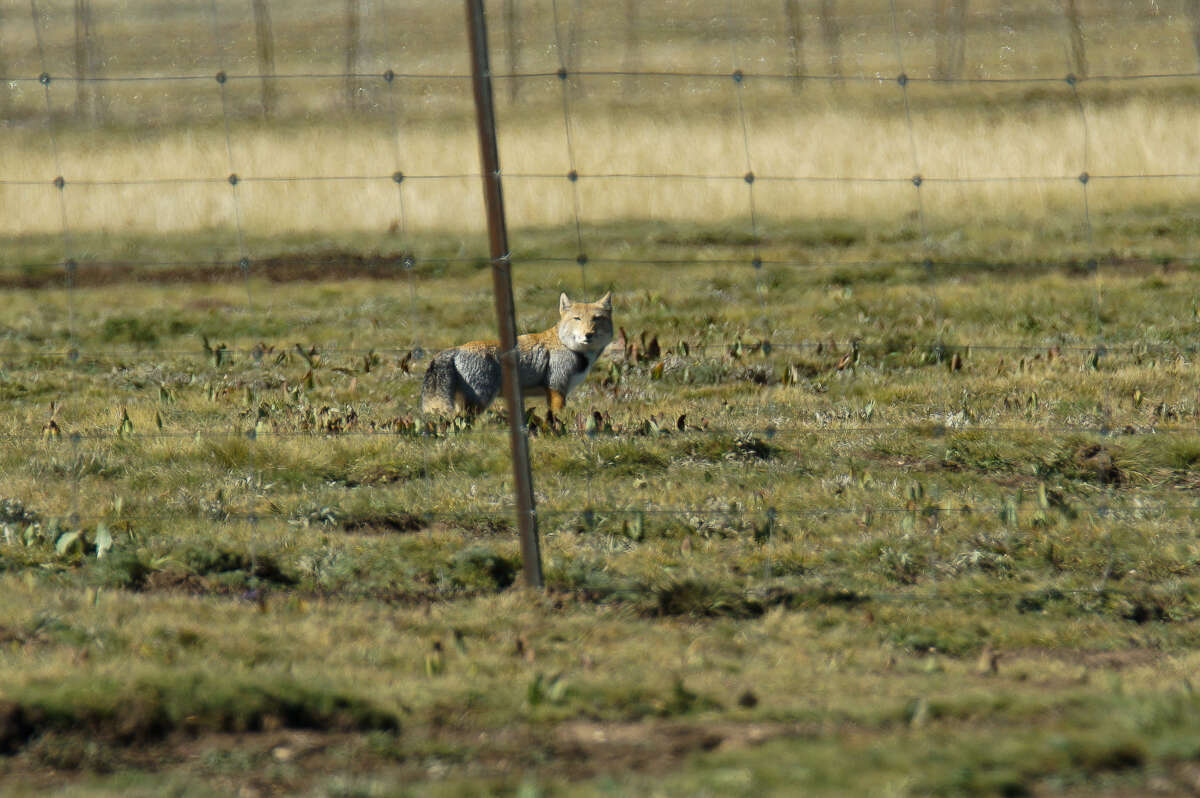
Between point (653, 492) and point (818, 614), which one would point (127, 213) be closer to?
point (653, 492)

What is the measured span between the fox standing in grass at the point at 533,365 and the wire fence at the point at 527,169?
1.04 ft

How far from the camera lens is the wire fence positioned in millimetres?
10672

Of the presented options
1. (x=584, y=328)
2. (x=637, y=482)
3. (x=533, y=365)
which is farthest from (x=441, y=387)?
(x=637, y=482)

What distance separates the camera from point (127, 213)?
24672mm

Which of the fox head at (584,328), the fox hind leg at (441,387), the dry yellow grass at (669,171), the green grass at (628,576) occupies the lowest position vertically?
the green grass at (628,576)

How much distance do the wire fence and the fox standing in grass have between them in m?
0.32

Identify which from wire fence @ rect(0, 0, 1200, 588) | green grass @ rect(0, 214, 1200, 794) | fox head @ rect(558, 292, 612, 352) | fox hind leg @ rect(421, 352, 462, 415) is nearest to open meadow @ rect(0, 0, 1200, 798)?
green grass @ rect(0, 214, 1200, 794)

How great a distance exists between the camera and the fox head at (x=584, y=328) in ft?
39.2

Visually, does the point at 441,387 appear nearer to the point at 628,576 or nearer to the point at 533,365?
the point at 533,365

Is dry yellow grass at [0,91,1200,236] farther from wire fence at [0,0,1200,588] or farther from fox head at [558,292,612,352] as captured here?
fox head at [558,292,612,352]

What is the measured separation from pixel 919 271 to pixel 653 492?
36.7 feet

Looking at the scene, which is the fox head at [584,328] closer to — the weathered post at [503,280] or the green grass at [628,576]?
the green grass at [628,576]

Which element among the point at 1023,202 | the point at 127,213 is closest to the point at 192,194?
the point at 127,213

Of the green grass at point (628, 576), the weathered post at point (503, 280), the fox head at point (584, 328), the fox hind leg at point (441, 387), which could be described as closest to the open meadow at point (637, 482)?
the green grass at point (628, 576)
